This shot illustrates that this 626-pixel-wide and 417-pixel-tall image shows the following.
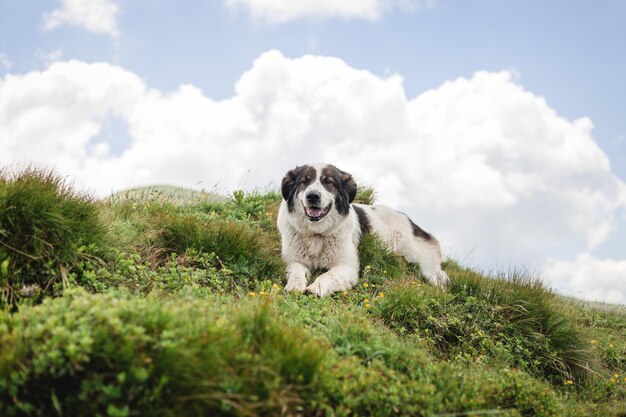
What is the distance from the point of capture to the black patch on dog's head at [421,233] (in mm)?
10242

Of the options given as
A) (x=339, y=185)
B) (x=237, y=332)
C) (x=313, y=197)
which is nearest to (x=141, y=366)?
(x=237, y=332)

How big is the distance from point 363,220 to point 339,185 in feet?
4.29

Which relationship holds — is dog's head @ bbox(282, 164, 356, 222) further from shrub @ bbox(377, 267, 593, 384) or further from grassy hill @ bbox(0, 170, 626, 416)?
shrub @ bbox(377, 267, 593, 384)

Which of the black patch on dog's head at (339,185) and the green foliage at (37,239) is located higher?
the black patch on dog's head at (339,185)

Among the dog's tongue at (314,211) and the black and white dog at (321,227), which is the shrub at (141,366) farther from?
the dog's tongue at (314,211)

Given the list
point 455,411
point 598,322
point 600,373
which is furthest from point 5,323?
point 598,322

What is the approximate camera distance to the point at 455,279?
785 cm

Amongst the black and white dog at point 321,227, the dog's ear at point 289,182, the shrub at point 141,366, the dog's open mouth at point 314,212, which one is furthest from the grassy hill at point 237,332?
the dog's ear at point 289,182

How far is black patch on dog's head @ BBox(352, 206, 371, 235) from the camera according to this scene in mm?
9391

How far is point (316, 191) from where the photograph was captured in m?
7.96

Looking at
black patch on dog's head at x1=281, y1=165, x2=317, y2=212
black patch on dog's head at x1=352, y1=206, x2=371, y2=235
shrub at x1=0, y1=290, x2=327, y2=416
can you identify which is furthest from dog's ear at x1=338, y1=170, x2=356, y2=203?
shrub at x1=0, y1=290, x2=327, y2=416

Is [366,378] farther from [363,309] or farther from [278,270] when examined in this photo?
[278,270]

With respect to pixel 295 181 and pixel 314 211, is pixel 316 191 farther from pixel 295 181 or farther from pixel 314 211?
pixel 295 181

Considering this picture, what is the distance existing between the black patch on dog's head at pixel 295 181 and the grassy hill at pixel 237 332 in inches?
Result: 30.9
